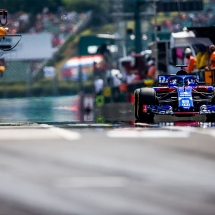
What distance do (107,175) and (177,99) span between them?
1124 cm

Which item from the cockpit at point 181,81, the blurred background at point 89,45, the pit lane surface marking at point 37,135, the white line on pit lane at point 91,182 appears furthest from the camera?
the blurred background at point 89,45

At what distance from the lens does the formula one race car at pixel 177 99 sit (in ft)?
62.8

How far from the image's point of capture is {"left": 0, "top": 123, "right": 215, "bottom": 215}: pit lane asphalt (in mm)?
6984

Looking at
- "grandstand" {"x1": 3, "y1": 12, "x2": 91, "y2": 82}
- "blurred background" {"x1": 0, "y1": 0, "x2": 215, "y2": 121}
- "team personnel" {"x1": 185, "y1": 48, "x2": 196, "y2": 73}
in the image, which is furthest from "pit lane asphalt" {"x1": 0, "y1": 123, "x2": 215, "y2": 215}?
"grandstand" {"x1": 3, "y1": 12, "x2": 91, "y2": 82}

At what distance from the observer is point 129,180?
8227 mm

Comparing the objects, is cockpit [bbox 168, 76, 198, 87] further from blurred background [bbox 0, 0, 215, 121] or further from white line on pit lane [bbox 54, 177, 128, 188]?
blurred background [bbox 0, 0, 215, 121]

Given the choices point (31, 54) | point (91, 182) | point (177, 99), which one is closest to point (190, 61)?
point (177, 99)

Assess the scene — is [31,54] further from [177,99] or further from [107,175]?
[107,175]

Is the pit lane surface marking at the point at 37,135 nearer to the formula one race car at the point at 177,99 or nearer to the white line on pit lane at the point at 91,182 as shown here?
the white line on pit lane at the point at 91,182

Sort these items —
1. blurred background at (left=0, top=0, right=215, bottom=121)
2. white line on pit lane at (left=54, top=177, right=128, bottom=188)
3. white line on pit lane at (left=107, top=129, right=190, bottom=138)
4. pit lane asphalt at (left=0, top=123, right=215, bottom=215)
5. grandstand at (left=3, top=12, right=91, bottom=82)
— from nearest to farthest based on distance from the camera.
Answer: pit lane asphalt at (left=0, top=123, right=215, bottom=215) → white line on pit lane at (left=54, top=177, right=128, bottom=188) → white line on pit lane at (left=107, top=129, right=190, bottom=138) → blurred background at (left=0, top=0, right=215, bottom=121) → grandstand at (left=3, top=12, right=91, bottom=82)

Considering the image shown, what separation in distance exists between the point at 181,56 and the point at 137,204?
31.6m

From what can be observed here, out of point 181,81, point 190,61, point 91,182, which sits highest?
point 190,61

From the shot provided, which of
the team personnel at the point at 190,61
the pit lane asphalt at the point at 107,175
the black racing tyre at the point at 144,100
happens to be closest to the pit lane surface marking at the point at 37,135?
the pit lane asphalt at the point at 107,175

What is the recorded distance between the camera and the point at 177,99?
64.3ft
